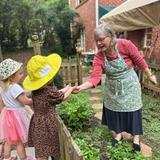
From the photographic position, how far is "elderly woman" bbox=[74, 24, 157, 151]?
3.05 m

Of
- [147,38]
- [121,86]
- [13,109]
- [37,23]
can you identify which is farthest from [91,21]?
[13,109]

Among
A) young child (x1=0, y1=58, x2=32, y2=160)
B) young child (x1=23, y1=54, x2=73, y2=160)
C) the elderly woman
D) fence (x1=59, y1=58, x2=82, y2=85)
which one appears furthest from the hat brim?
fence (x1=59, y1=58, x2=82, y2=85)

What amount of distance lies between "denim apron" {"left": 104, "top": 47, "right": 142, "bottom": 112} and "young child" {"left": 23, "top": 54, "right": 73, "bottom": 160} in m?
0.65

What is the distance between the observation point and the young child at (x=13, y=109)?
3096 millimetres

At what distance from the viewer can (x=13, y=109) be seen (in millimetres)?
3258

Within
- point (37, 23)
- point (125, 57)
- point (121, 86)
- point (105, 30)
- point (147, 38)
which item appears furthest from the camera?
point (37, 23)

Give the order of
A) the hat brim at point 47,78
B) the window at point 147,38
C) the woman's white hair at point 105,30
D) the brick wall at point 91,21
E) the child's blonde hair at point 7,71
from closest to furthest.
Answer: the hat brim at point 47,78, the woman's white hair at point 105,30, the child's blonde hair at point 7,71, the window at point 147,38, the brick wall at point 91,21

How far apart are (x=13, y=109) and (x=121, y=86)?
1.28m

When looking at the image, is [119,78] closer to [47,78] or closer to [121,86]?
[121,86]

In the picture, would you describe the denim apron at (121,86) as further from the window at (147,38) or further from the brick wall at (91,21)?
the brick wall at (91,21)

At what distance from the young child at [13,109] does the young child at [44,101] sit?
244 millimetres

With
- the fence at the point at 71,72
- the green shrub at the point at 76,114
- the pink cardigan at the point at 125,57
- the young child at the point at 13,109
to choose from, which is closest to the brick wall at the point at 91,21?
the fence at the point at 71,72

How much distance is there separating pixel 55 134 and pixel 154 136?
2.15 metres

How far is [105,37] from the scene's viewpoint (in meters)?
2.97
